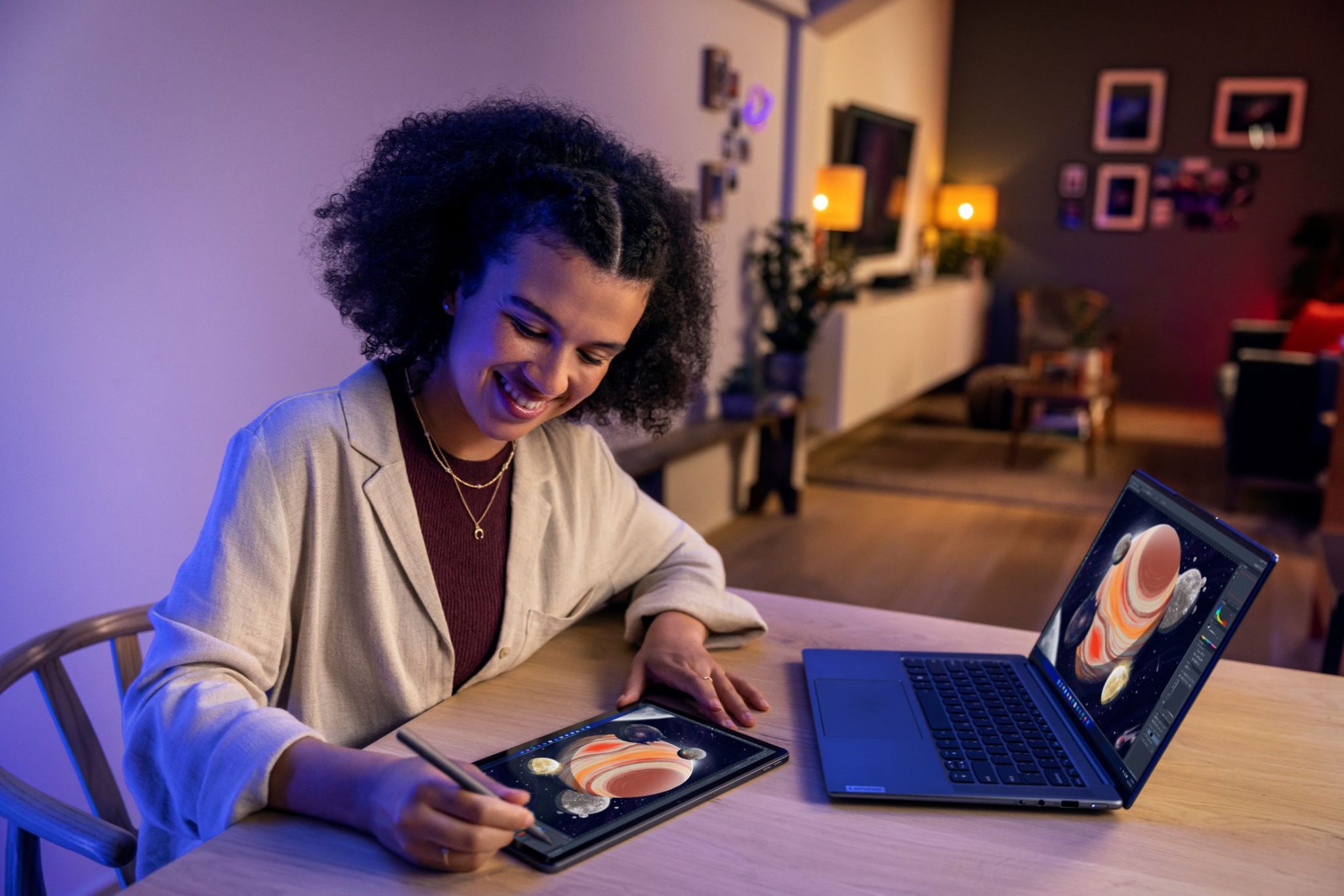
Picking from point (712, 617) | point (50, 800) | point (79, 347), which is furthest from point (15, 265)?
point (712, 617)

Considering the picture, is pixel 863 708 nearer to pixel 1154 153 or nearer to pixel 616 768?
pixel 616 768

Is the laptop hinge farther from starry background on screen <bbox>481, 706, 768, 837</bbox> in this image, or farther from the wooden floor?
the wooden floor

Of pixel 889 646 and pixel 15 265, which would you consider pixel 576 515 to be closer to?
pixel 889 646

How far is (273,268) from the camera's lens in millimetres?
2328

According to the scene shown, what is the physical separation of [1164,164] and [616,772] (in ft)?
26.4

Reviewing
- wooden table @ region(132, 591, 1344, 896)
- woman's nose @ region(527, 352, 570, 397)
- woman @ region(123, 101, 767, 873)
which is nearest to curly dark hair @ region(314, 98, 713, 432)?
woman @ region(123, 101, 767, 873)

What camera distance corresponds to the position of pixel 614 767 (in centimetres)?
100

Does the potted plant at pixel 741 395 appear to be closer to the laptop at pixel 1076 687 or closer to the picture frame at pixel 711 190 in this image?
the picture frame at pixel 711 190

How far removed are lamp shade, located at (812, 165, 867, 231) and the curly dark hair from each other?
4195 millimetres

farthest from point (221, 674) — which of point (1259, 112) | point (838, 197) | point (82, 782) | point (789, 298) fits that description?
point (1259, 112)

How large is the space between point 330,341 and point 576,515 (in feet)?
4.47

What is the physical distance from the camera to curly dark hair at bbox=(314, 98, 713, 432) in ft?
3.85

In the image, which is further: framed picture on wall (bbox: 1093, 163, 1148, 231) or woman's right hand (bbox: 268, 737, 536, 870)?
framed picture on wall (bbox: 1093, 163, 1148, 231)

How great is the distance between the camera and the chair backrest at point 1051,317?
25.7 ft
